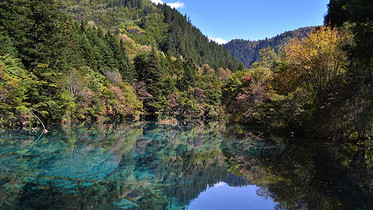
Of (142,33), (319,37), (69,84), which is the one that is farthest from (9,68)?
(142,33)

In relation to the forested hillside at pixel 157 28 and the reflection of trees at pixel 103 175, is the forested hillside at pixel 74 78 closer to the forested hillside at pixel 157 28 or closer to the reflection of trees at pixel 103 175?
the reflection of trees at pixel 103 175

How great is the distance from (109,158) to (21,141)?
6.66m

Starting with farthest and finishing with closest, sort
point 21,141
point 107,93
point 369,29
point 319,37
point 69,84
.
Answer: point 107,93, point 69,84, point 319,37, point 21,141, point 369,29

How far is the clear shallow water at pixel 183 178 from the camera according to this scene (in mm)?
5145

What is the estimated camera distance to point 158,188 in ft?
20.1

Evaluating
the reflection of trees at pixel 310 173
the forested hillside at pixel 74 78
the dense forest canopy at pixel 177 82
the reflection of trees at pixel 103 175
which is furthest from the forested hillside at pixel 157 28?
the reflection of trees at pixel 310 173

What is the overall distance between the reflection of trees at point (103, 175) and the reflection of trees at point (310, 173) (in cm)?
126

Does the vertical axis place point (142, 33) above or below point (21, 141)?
above

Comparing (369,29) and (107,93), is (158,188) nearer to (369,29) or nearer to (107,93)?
(369,29)

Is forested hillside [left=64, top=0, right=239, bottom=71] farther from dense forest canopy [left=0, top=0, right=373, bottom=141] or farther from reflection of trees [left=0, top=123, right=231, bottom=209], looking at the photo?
reflection of trees [left=0, top=123, right=231, bottom=209]

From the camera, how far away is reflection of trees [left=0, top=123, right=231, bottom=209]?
5.20 meters

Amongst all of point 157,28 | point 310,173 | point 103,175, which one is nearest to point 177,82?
point 103,175

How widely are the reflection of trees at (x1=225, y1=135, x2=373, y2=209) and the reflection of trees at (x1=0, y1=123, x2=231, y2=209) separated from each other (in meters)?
1.26

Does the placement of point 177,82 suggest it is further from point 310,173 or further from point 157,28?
point 157,28
